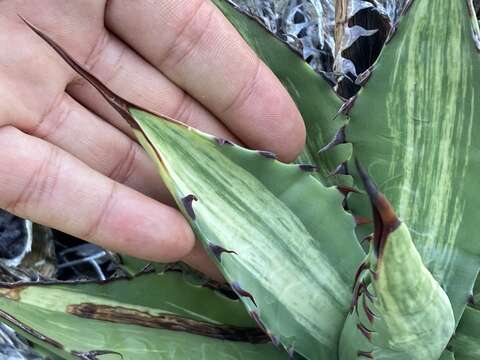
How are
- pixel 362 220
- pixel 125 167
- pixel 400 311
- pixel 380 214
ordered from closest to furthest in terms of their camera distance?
pixel 380 214 → pixel 400 311 → pixel 362 220 → pixel 125 167

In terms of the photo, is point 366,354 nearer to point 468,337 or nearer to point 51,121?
point 468,337

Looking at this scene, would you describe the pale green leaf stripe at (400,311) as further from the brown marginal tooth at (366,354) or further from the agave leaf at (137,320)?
the agave leaf at (137,320)

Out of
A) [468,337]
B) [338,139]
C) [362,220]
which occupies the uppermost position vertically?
[338,139]

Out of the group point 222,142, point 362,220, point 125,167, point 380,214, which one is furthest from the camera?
point 125,167

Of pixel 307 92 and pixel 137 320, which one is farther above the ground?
pixel 307 92

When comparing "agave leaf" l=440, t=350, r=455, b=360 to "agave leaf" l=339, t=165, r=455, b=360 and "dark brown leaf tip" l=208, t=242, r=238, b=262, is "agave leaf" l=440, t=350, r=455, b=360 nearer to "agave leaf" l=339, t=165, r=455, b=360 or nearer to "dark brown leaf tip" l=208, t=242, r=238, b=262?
"agave leaf" l=339, t=165, r=455, b=360

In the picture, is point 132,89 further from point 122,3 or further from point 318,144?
point 318,144

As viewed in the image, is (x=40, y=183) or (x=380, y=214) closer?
(x=380, y=214)

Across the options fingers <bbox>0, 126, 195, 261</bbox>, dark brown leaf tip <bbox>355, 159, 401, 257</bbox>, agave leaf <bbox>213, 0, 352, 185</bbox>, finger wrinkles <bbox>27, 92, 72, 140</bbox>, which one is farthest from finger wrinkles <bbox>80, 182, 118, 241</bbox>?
dark brown leaf tip <bbox>355, 159, 401, 257</bbox>

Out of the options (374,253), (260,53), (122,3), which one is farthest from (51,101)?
(374,253)

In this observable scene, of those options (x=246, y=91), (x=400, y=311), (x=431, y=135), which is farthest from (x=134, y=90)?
(x=400, y=311)
